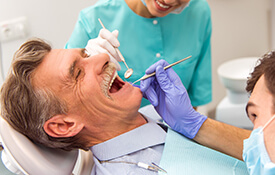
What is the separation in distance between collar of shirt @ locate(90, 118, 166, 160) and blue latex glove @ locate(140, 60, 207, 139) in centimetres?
14

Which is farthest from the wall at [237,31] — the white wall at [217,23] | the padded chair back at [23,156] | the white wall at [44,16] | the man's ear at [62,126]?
the padded chair back at [23,156]

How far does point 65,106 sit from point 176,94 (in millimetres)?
470

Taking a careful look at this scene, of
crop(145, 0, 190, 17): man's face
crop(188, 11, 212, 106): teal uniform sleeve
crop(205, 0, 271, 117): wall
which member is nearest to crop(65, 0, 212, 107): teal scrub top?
crop(188, 11, 212, 106): teal uniform sleeve

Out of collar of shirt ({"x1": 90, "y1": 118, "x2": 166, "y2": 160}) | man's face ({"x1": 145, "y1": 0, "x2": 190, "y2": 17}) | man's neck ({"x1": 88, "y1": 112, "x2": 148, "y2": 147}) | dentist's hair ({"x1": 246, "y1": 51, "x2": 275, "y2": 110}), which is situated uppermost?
man's face ({"x1": 145, "y1": 0, "x2": 190, "y2": 17})

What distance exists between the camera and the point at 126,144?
4.09 feet

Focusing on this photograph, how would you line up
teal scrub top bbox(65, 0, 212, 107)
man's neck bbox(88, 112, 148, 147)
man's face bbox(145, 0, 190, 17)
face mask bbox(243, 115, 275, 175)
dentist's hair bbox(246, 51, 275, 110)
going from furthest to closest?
teal scrub top bbox(65, 0, 212, 107)
man's face bbox(145, 0, 190, 17)
man's neck bbox(88, 112, 148, 147)
dentist's hair bbox(246, 51, 275, 110)
face mask bbox(243, 115, 275, 175)

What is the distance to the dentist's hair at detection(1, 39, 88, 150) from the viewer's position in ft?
3.79

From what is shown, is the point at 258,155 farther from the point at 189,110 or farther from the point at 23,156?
the point at 23,156

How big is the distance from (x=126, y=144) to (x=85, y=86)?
11.2 inches

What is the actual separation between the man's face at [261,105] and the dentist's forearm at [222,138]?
26 centimetres

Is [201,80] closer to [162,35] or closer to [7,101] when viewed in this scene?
[162,35]

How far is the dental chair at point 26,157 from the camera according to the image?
42.8 inches

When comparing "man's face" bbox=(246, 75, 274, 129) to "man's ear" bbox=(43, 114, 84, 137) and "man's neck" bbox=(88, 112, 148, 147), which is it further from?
"man's ear" bbox=(43, 114, 84, 137)

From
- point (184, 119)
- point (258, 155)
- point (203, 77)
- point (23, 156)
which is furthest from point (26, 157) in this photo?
point (203, 77)
